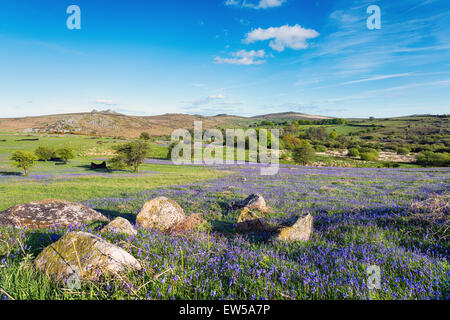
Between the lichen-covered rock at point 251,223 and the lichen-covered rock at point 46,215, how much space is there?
4406 millimetres

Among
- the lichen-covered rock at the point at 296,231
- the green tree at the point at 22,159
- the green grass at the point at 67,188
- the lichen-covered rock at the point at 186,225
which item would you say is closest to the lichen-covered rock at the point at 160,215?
the lichen-covered rock at the point at 186,225

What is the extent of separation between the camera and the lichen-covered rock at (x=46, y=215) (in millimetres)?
6387

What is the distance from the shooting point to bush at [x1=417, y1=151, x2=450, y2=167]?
58.9 metres

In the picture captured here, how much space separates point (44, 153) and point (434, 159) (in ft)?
338

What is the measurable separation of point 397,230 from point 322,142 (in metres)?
103

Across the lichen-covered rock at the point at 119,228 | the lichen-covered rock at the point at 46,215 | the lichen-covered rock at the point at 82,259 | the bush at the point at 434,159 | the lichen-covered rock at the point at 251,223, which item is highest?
the lichen-covered rock at the point at 82,259

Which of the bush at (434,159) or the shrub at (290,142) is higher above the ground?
the shrub at (290,142)

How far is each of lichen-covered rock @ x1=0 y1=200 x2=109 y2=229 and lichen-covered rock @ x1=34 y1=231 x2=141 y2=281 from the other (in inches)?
145

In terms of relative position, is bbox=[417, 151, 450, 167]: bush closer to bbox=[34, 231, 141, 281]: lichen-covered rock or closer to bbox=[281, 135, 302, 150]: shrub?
bbox=[281, 135, 302, 150]: shrub

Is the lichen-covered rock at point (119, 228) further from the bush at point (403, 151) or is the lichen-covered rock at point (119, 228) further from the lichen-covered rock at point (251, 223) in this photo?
the bush at point (403, 151)

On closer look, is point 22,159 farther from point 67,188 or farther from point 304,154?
point 304,154

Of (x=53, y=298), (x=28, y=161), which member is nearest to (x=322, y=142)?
(x=28, y=161)

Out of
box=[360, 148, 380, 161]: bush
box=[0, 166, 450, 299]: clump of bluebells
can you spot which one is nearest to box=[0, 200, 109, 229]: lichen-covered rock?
box=[0, 166, 450, 299]: clump of bluebells
